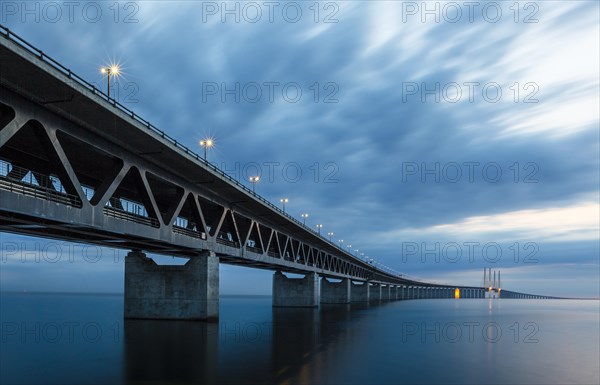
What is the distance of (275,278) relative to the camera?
84.9 meters

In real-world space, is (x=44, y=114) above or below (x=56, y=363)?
above

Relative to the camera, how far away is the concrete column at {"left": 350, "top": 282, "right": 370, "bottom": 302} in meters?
139

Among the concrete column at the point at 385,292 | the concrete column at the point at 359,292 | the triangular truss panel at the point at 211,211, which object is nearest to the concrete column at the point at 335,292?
the concrete column at the point at 359,292

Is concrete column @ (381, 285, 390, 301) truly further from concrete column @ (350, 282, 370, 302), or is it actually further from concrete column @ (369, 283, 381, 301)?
concrete column @ (350, 282, 370, 302)

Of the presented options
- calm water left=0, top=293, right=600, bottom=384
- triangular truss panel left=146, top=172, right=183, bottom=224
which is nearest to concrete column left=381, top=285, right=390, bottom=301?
triangular truss panel left=146, top=172, right=183, bottom=224

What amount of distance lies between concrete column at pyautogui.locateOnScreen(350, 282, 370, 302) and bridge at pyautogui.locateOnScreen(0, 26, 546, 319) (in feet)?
271

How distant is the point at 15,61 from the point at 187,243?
21.7 meters

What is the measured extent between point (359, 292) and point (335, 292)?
2501cm

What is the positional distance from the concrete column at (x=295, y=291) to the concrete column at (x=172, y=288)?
4051 centimetres

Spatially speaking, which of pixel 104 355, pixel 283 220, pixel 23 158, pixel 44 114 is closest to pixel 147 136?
pixel 44 114

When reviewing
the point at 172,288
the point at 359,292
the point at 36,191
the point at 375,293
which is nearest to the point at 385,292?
the point at 375,293

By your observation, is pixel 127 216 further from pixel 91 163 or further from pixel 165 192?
pixel 165 192

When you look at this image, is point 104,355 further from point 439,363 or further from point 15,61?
point 439,363

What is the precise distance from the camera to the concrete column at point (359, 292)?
139 metres
